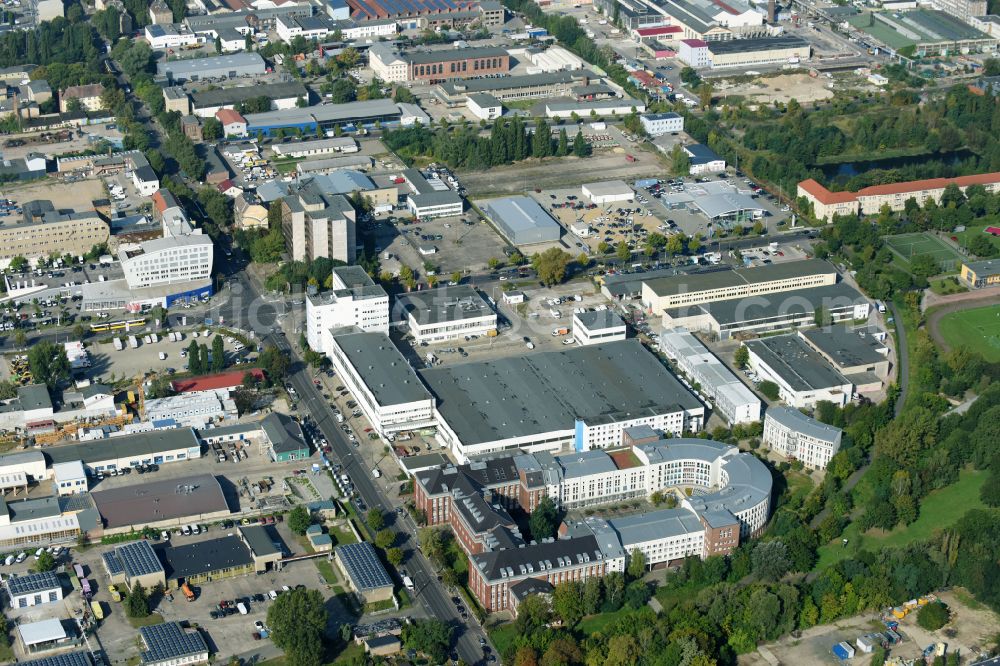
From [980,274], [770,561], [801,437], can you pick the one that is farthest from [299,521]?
[980,274]

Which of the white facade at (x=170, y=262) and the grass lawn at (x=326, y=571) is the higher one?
the white facade at (x=170, y=262)

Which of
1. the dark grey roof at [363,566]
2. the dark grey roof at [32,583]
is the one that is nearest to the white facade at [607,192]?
the dark grey roof at [363,566]

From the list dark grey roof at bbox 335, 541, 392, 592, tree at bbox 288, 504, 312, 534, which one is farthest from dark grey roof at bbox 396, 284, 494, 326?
dark grey roof at bbox 335, 541, 392, 592

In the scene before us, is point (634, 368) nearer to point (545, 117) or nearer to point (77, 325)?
point (77, 325)

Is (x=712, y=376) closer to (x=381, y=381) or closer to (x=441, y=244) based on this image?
(x=381, y=381)

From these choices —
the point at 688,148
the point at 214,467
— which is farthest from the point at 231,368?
the point at 688,148

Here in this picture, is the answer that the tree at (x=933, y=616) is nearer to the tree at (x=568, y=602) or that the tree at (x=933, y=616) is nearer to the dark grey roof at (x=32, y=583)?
the tree at (x=568, y=602)

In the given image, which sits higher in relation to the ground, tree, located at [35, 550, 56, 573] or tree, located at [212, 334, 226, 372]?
tree, located at [212, 334, 226, 372]

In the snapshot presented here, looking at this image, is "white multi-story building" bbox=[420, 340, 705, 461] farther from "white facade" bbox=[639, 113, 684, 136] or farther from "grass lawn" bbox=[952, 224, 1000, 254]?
"white facade" bbox=[639, 113, 684, 136]
